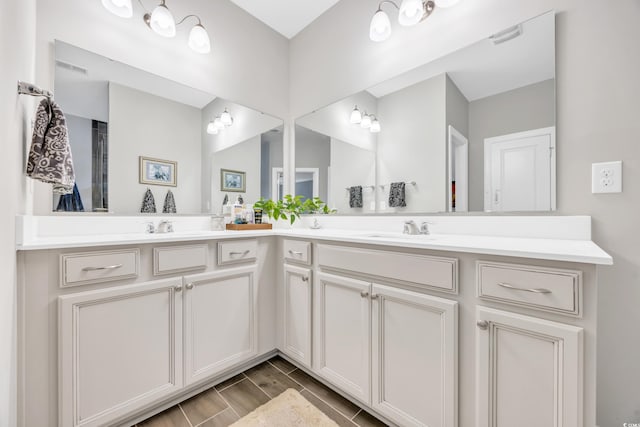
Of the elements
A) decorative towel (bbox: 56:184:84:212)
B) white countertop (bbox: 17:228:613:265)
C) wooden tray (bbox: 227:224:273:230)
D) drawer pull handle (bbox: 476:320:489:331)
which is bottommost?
drawer pull handle (bbox: 476:320:489:331)

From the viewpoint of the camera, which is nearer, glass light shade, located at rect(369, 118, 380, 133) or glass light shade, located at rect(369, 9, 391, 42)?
glass light shade, located at rect(369, 9, 391, 42)

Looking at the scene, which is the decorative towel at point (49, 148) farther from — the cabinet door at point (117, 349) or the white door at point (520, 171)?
the white door at point (520, 171)

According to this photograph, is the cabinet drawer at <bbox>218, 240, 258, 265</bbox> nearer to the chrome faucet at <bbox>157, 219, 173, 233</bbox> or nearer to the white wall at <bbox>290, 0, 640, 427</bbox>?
the chrome faucet at <bbox>157, 219, 173, 233</bbox>

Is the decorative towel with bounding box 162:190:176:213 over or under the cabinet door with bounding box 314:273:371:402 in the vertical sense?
over

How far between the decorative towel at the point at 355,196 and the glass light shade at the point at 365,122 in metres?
0.44

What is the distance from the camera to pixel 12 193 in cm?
87

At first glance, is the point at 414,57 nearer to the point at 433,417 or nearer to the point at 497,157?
the point at 497,157

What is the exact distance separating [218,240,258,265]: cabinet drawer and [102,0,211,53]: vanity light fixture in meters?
1.37

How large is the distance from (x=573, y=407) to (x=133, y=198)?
2.19 m

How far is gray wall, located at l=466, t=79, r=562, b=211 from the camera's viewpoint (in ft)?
4.07

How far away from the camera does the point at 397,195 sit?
5.74ft

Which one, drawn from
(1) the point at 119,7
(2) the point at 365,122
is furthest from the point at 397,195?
(1) the point at 119,7

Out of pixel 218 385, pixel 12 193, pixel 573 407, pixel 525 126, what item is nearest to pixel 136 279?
pixel 12 193

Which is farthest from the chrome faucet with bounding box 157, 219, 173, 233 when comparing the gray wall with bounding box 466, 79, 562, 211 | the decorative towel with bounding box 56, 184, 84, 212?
the gray wall with bounding box 466, 79, 562, 211
